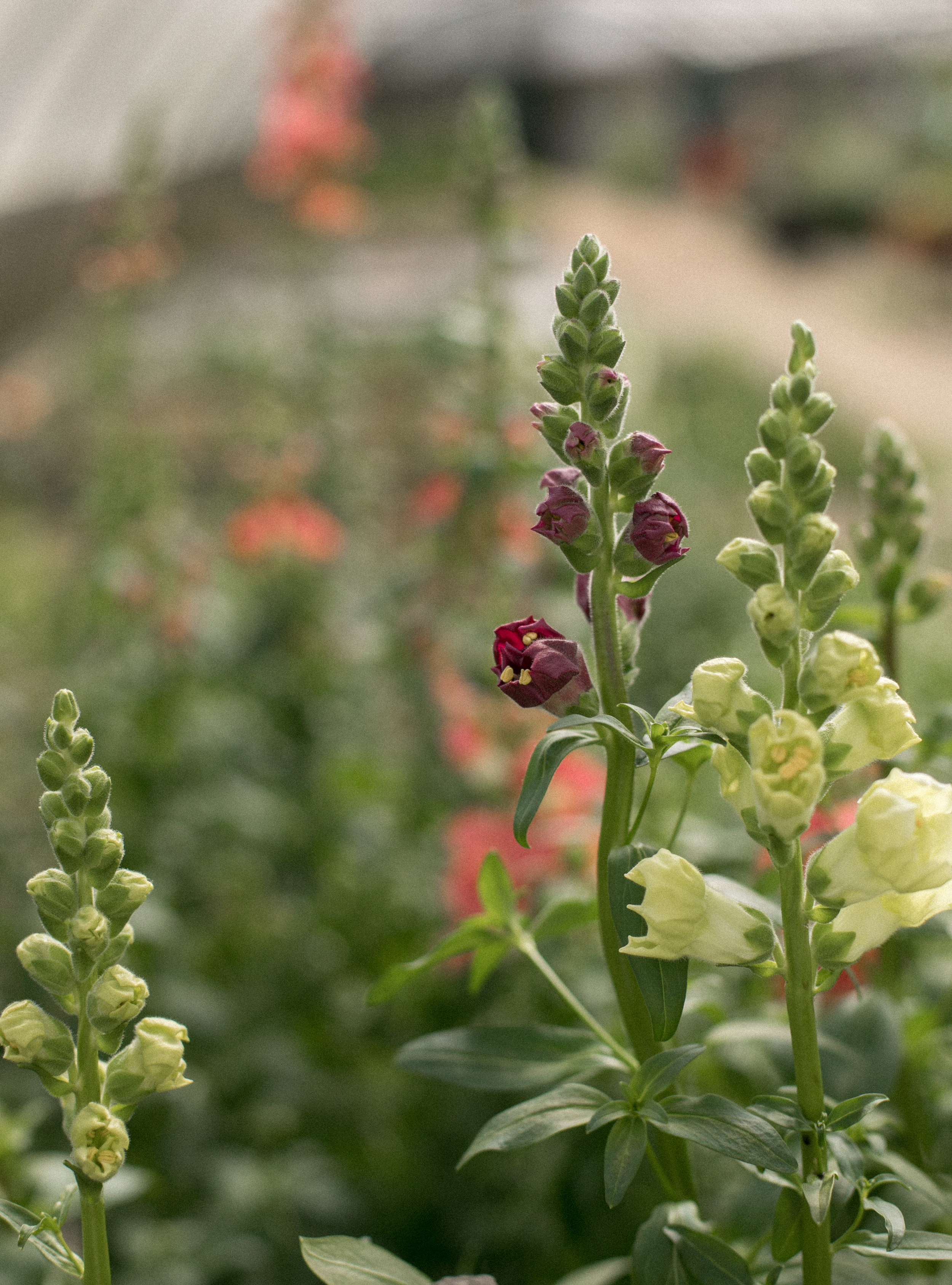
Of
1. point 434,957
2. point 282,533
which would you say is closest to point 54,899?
point 434,957

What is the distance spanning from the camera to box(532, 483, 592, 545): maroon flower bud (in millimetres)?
829

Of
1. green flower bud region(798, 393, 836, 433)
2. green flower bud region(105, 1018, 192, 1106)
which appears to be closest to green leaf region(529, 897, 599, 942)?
green flower bud region(105, 1018, 192, 1106)

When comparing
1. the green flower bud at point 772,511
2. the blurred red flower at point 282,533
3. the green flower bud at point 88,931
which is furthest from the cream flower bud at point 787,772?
the blurred red flower at point 282,533

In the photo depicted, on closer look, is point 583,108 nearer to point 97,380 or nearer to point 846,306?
point 846,306

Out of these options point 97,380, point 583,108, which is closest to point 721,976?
point 97,380

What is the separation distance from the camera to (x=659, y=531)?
0.83 metres

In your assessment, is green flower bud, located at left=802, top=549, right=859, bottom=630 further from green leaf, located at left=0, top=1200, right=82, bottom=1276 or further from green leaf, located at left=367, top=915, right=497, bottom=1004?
green leaf, located at left=0, top=1200, right=82, bottom=1276

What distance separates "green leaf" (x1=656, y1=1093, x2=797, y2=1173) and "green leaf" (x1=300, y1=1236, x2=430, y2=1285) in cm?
22

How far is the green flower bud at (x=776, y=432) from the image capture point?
2.65 ft

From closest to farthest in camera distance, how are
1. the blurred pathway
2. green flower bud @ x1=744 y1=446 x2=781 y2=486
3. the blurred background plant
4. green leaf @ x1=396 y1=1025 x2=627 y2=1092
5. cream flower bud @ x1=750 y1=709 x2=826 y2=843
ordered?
cream flower bud @ x1=750 y1=709 x2=826 y2=843, green flower bud @ x1=744 y1=446 x2=781 y2=486, green leaf @ x1=396 y1=1025 x2=627 y2=1092, the blurred background plant, the blurred pathway

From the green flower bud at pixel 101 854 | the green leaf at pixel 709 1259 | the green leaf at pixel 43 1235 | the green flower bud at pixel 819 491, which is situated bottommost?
the green leaf at pixel 43 1235

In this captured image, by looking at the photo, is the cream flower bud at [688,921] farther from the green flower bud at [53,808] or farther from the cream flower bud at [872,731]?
the green flower bud at [53,808]

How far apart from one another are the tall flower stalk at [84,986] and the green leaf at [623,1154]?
11.9 inches

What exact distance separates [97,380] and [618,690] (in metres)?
2.72
